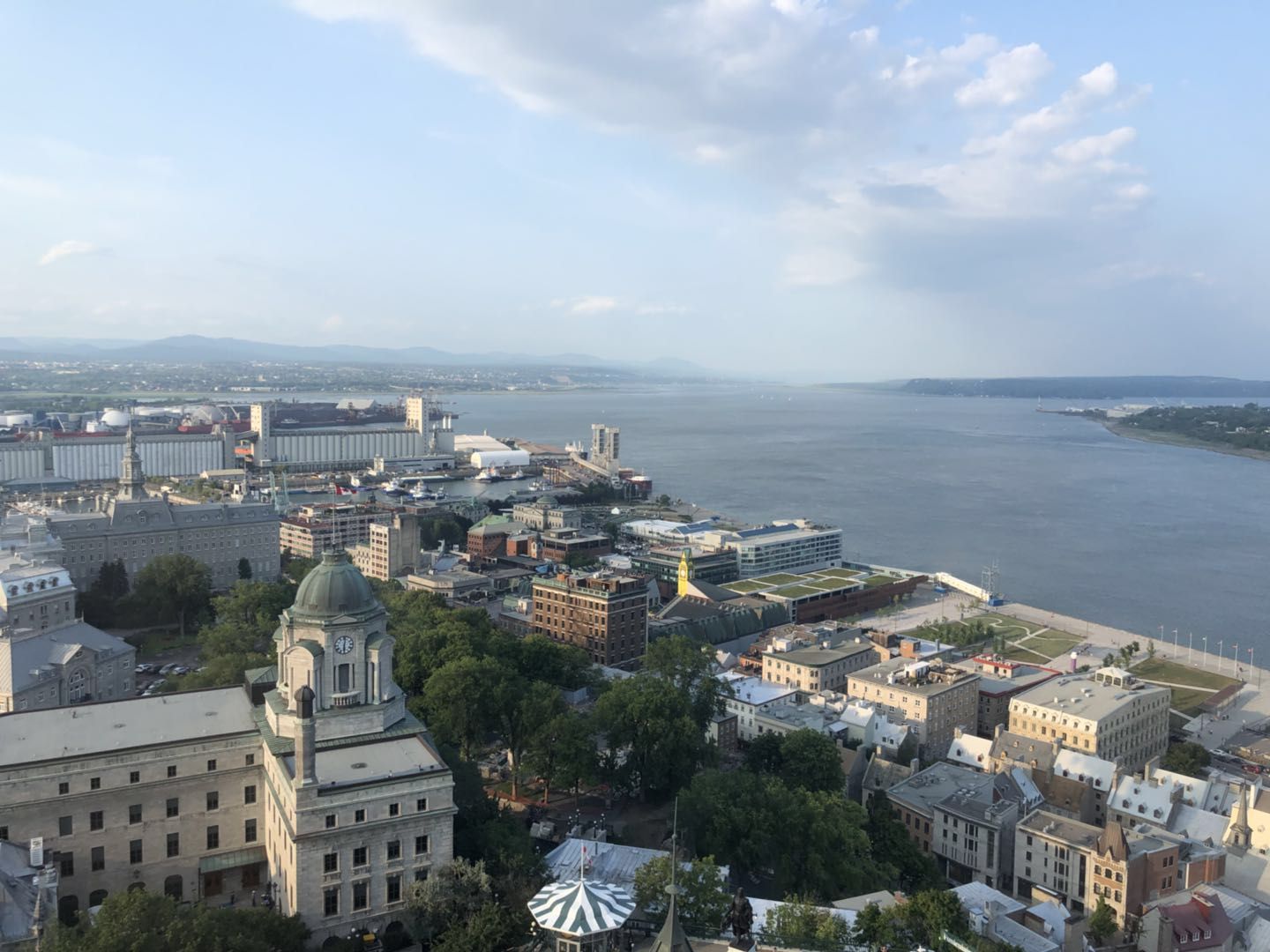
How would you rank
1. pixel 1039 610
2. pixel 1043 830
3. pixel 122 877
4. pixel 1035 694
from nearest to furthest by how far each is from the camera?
1. pixel 122 877
2. pixel 1043 830
3. pixel 1035 694
4. pixel 1039 610

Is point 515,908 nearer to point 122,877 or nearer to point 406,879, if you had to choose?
point 406,879

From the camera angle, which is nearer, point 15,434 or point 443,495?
point 443,495

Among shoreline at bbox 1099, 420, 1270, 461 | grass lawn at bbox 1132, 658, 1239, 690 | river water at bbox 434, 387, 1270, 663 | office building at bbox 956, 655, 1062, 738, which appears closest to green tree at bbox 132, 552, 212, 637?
office building at bbox 956, 655, 1062, 738

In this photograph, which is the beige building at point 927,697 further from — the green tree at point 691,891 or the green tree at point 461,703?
the green tree at point 691,891

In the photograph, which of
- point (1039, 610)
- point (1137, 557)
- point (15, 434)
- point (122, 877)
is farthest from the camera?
point (15, 434)

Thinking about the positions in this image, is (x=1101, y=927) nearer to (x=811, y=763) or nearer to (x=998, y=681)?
(x=811, y=763)

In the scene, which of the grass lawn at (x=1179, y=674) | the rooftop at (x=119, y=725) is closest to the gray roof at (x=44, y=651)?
the rooftop at (x=119, y=725)

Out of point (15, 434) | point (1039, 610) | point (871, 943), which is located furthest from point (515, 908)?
point (15, 434)

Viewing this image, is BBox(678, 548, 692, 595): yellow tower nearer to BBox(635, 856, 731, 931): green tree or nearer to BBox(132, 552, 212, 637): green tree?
BBox(132, 552, 212, 637): green tree
